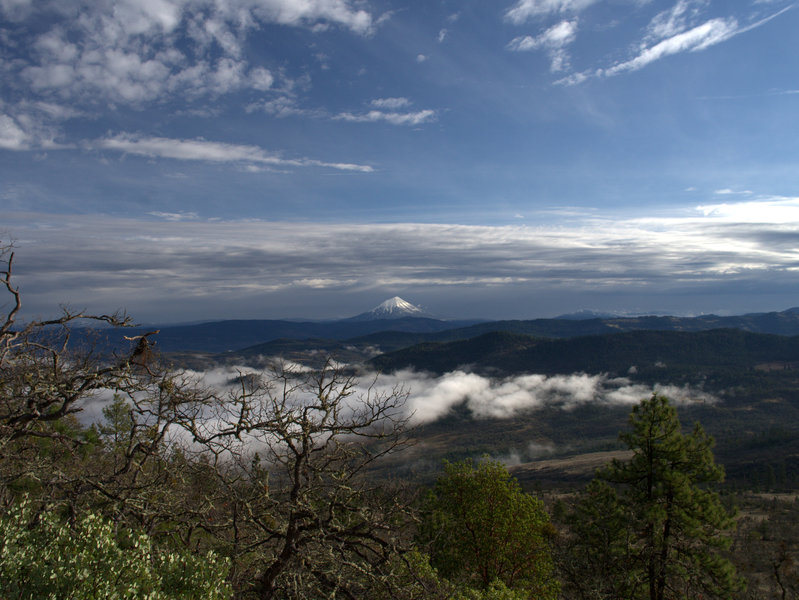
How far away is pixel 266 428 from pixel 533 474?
171m

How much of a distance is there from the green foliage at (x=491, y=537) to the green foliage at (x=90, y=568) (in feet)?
35.6

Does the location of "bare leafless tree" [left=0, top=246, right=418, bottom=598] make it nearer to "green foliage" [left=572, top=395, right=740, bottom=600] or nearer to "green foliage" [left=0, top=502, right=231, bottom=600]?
"green foliage" [left=0, top=502, right=231, bottom=600]

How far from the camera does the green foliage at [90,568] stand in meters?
5.36

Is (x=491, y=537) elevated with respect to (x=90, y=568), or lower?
lower

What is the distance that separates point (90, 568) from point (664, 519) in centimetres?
1922

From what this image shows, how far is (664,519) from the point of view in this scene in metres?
17.8

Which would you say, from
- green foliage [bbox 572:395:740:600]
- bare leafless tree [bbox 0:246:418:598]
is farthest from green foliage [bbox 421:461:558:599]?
bare leafless tree [bbox 0:246:418:598]

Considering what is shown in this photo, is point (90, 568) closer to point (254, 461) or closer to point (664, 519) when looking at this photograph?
point (254, 461)

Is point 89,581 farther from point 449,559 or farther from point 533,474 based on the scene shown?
point 533,474

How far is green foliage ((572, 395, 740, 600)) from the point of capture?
17938 millimetres

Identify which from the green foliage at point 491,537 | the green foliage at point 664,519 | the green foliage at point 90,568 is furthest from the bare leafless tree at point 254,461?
the green foliage at point 664,519

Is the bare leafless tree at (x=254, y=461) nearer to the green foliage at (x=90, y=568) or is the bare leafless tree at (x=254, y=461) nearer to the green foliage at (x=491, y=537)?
the green foliage at (x=90, y=568)

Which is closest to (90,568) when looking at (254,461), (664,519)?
(254,461)

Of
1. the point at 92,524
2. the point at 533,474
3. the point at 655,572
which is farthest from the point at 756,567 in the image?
the point at 533,474
